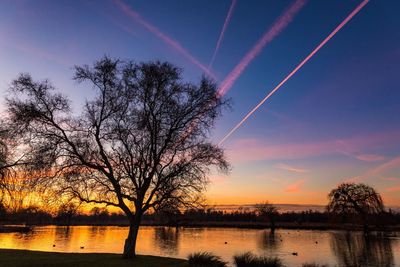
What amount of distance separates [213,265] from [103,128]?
11.1 metres

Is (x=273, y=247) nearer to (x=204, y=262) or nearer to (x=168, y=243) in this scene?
(x=168, y=243)

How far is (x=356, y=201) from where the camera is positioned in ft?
238

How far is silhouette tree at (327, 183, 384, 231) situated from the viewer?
71000 millimetres

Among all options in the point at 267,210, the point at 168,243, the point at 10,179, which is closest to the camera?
the point at 10,179

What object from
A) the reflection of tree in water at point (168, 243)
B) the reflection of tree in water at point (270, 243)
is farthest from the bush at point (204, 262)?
the reflection of tree in water at point (270, 243)

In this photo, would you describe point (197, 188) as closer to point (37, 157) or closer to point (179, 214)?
point (179, 214)

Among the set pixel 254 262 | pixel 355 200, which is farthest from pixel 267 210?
pixel 254 262

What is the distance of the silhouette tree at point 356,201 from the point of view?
2795 inches

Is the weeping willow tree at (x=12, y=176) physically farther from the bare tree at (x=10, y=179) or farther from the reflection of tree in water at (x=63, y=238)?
the reflection of tree in water at (x=63, y=238)

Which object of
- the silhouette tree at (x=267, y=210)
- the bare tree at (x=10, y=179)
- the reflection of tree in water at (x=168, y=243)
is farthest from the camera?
the silhouette tree at (x=267, y=210)

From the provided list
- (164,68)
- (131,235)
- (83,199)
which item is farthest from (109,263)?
(164,68)

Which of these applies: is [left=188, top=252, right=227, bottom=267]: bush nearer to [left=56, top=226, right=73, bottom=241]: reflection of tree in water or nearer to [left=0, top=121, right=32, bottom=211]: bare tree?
[left=0, top=121, right=32, bottom=211]: bare tree

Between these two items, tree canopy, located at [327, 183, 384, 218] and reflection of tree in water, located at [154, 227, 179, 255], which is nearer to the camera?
reflection of tree in water, located at [154, 227, 179, 255]

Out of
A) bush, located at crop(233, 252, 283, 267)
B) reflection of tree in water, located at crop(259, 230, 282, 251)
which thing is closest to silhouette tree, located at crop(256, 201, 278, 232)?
reflection of tree in water, located at crop(259, 230, 282, 251)
